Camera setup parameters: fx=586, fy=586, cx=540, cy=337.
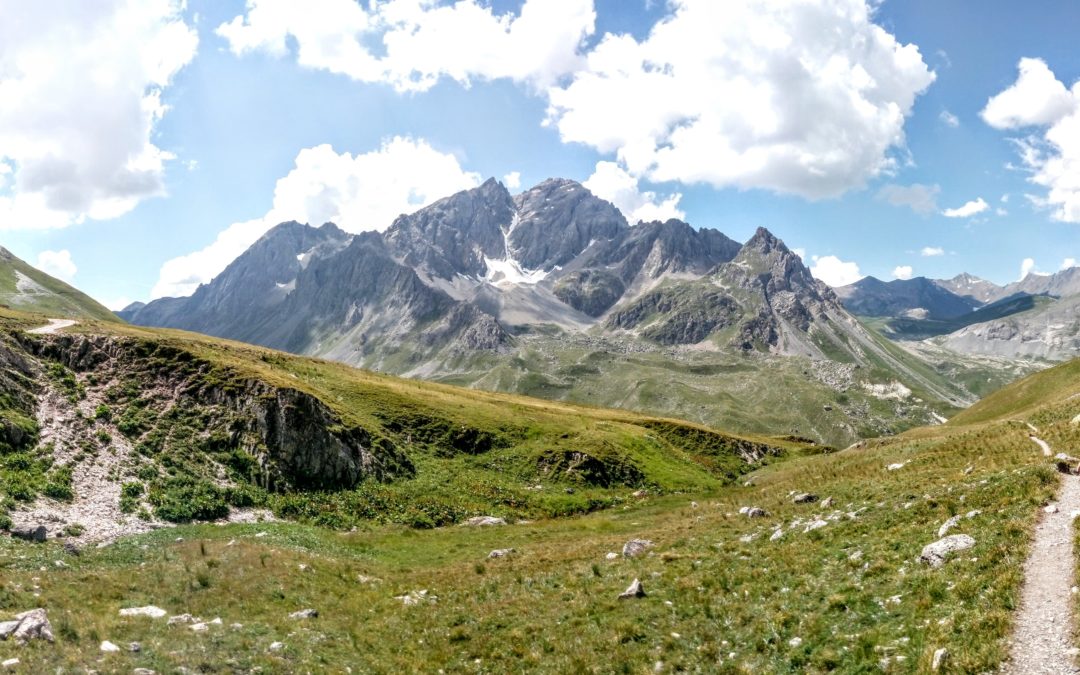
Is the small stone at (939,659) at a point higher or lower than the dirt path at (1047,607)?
lower

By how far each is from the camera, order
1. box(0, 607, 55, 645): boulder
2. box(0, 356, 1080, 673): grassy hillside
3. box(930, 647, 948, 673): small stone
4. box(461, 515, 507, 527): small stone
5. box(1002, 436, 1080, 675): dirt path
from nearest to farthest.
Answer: box(1002, 436, 1080, 675): dirt path
box(930, 647, 948, 673): small stone
box(0, 607, 55, 645): boulder
box(0, 356, 1080, 673): grassy hillside
box(461, 515, 507, 527): small stone

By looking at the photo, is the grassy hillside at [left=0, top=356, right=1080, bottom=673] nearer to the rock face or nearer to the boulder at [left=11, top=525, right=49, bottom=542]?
the boulder at [left=11, top=525, right=49, bottom=542]

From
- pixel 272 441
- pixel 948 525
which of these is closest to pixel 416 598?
pixel 948 525

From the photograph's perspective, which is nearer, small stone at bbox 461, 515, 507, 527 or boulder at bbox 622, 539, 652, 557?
boulder at bbox 622, 539, 652, 557

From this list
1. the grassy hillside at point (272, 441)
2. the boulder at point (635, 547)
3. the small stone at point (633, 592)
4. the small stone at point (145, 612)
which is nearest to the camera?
the small stone at point (145, 612)

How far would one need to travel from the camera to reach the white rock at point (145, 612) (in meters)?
20.4

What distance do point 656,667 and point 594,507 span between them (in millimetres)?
41909

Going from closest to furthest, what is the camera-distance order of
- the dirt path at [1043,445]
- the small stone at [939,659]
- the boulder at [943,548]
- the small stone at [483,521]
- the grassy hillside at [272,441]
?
the small stone at [939,659]
the boulder at [943,548]
the dirt path at [1043,445]
the grassy hillside at [272,441]
the small stone at [483,521]

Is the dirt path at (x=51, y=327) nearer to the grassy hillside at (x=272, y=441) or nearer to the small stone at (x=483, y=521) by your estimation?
the grassy hillside at (x=272, y=441)

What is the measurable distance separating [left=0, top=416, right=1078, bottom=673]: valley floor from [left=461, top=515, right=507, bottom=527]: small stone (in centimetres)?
1244

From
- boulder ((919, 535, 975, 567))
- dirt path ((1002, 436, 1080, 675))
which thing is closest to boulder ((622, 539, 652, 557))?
boulder ((919, 535, 975, 567))

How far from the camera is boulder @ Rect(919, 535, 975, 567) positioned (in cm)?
1875

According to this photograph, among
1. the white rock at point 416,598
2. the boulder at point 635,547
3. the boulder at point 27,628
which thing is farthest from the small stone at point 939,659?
the boulder at point 27,628

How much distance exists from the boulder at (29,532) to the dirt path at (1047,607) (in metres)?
39.4
